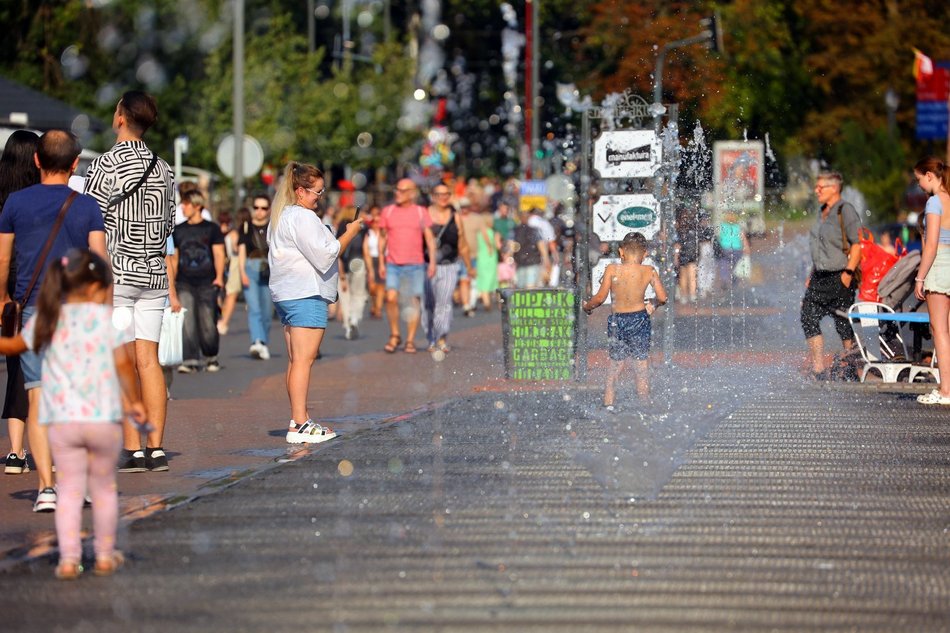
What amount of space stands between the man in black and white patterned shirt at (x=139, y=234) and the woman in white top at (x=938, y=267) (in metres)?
5.78

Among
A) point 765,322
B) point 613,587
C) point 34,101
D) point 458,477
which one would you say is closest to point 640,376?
point 458,477

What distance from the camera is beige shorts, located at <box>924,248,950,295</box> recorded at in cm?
1281

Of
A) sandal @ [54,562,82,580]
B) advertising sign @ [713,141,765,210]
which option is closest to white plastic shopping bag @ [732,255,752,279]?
advertising sign @ [713,141,765,210]

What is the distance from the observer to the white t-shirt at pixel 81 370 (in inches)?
266

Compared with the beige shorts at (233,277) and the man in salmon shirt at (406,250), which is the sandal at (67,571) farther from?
the beige shorts at (233,277)

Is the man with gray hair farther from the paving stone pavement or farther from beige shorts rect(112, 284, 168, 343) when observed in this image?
beige shorts rect(112, 284, 168, 343)

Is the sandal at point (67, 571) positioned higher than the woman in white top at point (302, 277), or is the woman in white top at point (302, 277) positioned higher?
the woman in white top at point (302, 277)

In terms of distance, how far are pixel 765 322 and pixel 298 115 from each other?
2318cm

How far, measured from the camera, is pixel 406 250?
19.2 metres

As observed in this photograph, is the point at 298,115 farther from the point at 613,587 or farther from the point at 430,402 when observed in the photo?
the point at 613,587

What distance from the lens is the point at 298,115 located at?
46156 mm

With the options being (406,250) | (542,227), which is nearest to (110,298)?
(406,250)

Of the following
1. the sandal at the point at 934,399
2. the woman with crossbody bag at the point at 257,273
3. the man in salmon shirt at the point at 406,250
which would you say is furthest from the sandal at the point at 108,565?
the man in salmon shirt at the point at 406,250

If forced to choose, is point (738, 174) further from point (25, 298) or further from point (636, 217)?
point (25, 298)
